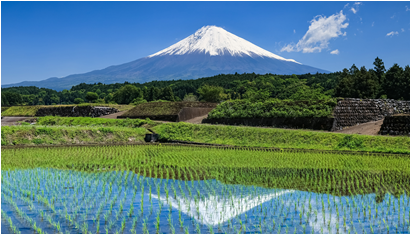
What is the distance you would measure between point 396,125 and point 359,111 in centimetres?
488

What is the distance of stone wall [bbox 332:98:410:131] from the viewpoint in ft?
66.4

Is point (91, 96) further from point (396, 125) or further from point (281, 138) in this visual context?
point (396, 125)

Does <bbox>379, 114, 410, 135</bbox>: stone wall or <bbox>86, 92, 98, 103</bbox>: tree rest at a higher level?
<bbox>86, 92, 98, 103</bbox>: tree

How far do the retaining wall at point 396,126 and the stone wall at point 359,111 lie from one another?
2928 mm

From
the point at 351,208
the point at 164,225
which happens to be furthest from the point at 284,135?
the point at 164,225

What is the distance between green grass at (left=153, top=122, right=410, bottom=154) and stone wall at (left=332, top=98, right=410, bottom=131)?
3946 millimetres

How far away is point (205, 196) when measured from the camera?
6.69 meters

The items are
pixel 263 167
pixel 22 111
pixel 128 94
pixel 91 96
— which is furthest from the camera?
pixel 91 96

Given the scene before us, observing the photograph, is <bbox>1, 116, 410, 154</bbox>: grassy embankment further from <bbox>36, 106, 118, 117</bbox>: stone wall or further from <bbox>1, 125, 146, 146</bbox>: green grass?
<bbox>36, 106, 118, 117</bbox>: stone wall

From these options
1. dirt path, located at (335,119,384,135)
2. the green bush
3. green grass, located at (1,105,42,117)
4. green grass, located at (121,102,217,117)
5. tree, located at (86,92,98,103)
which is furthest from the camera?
tree, located at (86,92,98,103)

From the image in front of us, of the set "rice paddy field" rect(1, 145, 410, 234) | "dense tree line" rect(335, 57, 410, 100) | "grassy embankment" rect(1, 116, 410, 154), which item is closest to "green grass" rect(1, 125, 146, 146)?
"grassy embankment" rect(1, 116, 410, 154)

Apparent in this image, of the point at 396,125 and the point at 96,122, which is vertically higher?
the point at 96,122

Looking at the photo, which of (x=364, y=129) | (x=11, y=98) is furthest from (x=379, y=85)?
(x=11, y=98)

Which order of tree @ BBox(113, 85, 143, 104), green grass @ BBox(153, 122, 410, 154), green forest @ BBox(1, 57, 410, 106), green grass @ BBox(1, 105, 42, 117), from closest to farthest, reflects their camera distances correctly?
green grass @ BBox(153, 122, 410, 154) → green grass @ BBox(1, 105, 42, 117) → green forest @ BBox(1, 57, 410, 106) → tree @ BBox(113, 85, 143, 104)
